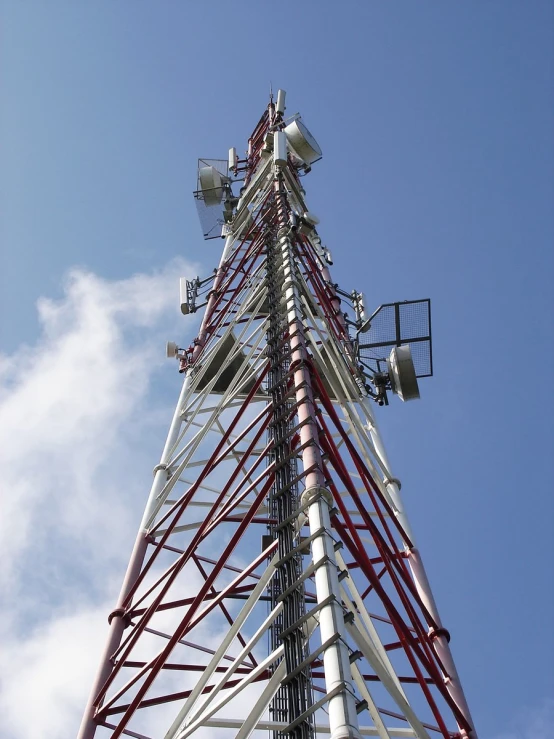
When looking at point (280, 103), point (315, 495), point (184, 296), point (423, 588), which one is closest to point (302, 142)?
point (280, 103)

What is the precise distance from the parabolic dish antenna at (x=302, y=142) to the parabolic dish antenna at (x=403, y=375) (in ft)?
25.0

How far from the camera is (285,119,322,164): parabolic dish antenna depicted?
19281 millimetres

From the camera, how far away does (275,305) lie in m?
10.5

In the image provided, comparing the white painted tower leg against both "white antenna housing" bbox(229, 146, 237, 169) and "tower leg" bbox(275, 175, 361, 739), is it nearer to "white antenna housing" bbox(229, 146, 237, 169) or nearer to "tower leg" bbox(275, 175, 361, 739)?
"tower leg" bbox(275, 175, 361, 739)

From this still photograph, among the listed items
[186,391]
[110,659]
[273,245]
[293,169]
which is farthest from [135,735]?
[293,169]

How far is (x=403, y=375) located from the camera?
13516 millimetres

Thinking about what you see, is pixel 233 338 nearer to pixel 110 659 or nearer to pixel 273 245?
pixel 273 245

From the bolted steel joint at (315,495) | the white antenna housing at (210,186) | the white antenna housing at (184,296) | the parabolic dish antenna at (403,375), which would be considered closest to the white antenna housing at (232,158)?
the white antenna housing at (210,186)

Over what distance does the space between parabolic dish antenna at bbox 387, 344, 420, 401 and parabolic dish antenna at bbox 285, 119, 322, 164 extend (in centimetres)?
761

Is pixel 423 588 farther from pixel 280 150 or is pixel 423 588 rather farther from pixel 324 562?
A: pixel 280 150

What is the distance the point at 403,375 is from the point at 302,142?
8128 millimetres

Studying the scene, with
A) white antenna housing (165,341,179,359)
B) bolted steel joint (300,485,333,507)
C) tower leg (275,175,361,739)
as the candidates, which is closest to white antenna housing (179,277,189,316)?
white antenna housing (165,341,179,359)

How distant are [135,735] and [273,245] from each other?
293 inches

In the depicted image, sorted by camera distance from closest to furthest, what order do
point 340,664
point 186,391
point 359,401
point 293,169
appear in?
point 340,664, point 359,401, point 186,391, point 293,169
